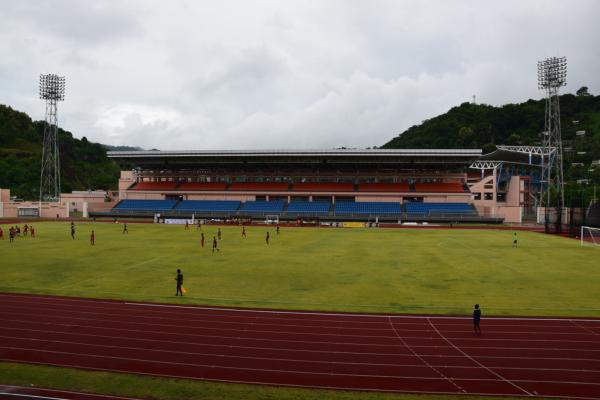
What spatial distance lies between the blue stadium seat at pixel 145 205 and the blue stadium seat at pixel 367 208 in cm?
2984

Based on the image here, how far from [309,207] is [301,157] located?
32.8 feet

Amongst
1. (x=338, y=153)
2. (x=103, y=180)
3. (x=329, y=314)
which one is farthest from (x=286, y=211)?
(x=103, y=180)

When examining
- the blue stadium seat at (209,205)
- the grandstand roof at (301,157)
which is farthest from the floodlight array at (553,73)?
the blue stadium seat at (209,205)

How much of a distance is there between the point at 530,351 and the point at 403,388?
17.2 ft

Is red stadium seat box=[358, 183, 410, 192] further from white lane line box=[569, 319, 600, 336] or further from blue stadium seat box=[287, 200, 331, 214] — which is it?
white lane line box=[569, 319, 600, 336]

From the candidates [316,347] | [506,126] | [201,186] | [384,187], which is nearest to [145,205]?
[201,186]

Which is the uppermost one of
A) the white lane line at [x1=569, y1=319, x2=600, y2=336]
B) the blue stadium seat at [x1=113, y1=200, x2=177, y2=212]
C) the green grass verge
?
the blue stadium seat at [x1=113, y1=200, x2=177, y2=212]

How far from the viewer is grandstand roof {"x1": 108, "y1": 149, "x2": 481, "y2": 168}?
71938 millimetres

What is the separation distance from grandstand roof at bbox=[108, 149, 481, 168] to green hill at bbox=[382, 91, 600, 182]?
68.7 m

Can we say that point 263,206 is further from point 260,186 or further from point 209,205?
point 209,205

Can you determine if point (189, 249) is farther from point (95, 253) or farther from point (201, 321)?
point (201, 321)

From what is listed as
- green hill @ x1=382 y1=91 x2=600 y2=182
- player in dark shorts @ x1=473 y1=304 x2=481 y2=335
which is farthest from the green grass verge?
green hill @ x1=382 y1=91 x2=600 y2=182

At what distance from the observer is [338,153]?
241 feet

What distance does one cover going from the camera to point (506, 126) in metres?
148
